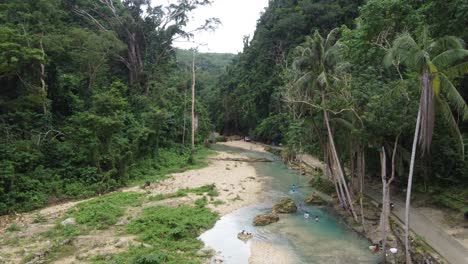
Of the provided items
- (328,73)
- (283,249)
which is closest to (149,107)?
(328,73)

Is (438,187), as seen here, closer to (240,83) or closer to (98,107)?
(98,107)

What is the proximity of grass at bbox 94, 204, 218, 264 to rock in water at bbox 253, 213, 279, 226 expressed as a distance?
8.28ft

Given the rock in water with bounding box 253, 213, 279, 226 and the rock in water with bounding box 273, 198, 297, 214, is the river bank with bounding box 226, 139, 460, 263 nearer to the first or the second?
the rock in water with bounding box 273, 198, 297, 214

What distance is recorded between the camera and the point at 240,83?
3132 inches

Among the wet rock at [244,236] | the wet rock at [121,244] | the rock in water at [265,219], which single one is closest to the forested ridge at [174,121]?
the wet rock at [121,244]

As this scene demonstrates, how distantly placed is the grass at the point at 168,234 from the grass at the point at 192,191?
106 inches

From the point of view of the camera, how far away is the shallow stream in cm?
1596

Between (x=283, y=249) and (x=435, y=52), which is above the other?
(x=435, y=52)

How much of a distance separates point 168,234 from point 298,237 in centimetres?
661

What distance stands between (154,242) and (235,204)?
9.28m

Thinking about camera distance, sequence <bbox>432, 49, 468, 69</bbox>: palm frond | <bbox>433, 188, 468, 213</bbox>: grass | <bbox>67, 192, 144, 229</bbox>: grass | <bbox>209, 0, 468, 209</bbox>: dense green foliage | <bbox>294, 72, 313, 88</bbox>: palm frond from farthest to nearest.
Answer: <bbox>294, 72, 313, 88</bbox>: palm frond, <bbox>67, 192, 144, 229</bbox>: grass, <bbox>433, 188, 468, 213</bbox>: grass, <bbox>209, 0, 468, 209</bbox>: dense green foliage, <bbox>432, 49, 468, 69</bbox>: palm frond

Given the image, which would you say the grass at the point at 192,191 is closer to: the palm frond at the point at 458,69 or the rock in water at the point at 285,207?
the rock in water at the point at 285,207

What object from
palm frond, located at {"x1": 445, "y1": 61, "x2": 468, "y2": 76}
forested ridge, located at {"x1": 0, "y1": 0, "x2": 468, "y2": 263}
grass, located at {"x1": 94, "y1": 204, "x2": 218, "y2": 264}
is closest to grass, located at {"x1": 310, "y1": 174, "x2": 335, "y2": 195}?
forested ridge, located at {"x1": 0, "y1": 0, "x2": 468, "y2": 263}

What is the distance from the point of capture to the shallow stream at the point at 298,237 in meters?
16.0
